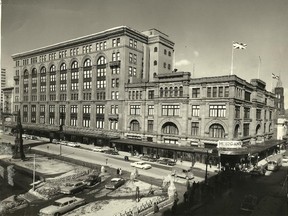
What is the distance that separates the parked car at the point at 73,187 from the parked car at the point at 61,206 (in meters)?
3.44

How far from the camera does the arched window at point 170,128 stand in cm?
5165

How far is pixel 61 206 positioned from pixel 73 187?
5659 mm

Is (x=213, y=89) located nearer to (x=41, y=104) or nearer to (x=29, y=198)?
(x=29, y=198)

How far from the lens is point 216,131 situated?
46.3 metres

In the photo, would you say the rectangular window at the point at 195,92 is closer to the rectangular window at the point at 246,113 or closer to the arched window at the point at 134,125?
the rectangular window at the point at 246,113

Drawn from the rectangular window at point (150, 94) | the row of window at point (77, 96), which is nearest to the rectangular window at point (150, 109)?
the rectangular window at point (150, 94)

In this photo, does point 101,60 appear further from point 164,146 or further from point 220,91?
point 220,91

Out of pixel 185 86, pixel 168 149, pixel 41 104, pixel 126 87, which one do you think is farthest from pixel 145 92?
pixel 41 104

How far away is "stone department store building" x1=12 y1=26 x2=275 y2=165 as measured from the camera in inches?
1849

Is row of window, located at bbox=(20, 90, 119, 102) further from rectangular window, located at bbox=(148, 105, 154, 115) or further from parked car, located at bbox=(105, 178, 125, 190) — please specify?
parked car, located at bbox=(105, 178, 125, 190)

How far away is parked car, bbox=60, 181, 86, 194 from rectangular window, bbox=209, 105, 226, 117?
27.1 meters

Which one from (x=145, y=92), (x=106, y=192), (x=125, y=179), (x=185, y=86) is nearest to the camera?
(x=106, y=192)

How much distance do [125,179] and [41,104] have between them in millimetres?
57227

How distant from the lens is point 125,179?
34.9 meters
